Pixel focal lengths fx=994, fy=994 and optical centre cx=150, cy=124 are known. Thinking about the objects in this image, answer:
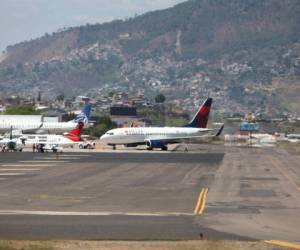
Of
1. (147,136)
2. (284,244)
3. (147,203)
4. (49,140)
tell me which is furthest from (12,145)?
(284,244)

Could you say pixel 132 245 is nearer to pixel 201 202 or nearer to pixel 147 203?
pixel 147 203

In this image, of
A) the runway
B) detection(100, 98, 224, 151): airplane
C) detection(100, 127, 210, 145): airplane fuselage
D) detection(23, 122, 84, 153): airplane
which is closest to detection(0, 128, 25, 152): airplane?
detection(23, 122, 84, 153): airplane

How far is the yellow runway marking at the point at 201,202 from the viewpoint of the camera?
36.2 metres

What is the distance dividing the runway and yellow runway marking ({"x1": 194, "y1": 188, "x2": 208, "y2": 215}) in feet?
0.17

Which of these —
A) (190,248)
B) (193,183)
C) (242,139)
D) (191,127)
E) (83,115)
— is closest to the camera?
(190,248)

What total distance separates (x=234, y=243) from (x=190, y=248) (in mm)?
1636

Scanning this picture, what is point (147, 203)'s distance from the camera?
40188 millimetres

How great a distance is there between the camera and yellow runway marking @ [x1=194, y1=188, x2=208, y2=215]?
36188mm

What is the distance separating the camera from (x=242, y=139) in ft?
634

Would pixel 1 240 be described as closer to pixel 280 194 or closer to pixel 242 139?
pixel 280 194

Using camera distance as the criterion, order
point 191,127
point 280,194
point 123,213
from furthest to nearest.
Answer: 1. point 191,127
2. point 280,194
3. point 123,213

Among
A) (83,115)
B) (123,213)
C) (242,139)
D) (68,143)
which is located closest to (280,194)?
(123,213)

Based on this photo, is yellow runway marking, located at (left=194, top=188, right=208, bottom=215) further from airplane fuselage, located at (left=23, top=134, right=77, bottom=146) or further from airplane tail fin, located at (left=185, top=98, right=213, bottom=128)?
airplane tail fin, located at (left=185, top=98, right=213, bottom=128)

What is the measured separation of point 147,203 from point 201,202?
7.43 ft
